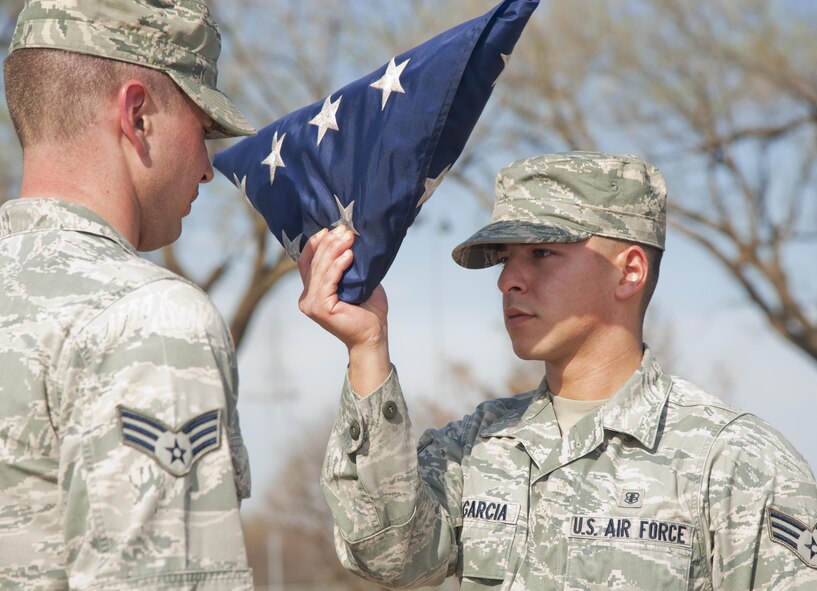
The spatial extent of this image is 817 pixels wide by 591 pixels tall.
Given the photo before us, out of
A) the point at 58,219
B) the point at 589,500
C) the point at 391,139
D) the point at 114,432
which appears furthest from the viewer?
the point at 589,500

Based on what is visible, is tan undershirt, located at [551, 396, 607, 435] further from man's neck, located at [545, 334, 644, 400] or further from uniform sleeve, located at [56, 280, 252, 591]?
uniform sleeve, located at [56, 280, 252, 591]

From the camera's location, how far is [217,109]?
2.40 metres

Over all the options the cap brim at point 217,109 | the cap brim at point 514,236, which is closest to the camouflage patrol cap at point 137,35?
the cap brim at point 217,109

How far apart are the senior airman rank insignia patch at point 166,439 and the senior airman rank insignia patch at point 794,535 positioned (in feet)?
5.63

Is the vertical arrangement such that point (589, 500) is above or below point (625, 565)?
above

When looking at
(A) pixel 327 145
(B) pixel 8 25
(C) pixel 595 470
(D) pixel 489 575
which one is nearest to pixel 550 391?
(C) pixel 595 470

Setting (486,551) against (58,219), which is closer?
(58,219)

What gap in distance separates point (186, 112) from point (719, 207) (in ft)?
44.9

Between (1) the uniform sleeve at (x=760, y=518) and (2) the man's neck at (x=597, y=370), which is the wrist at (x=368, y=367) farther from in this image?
(1) the uniform sleeve at (x=760, y=518)

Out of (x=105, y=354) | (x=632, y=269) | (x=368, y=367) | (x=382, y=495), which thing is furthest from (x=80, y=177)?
(x=632, y=269)

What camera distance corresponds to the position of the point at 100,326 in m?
1.98

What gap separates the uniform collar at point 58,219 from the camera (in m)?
2.21

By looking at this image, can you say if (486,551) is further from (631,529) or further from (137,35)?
(137,35)

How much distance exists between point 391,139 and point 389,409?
0.72 m
